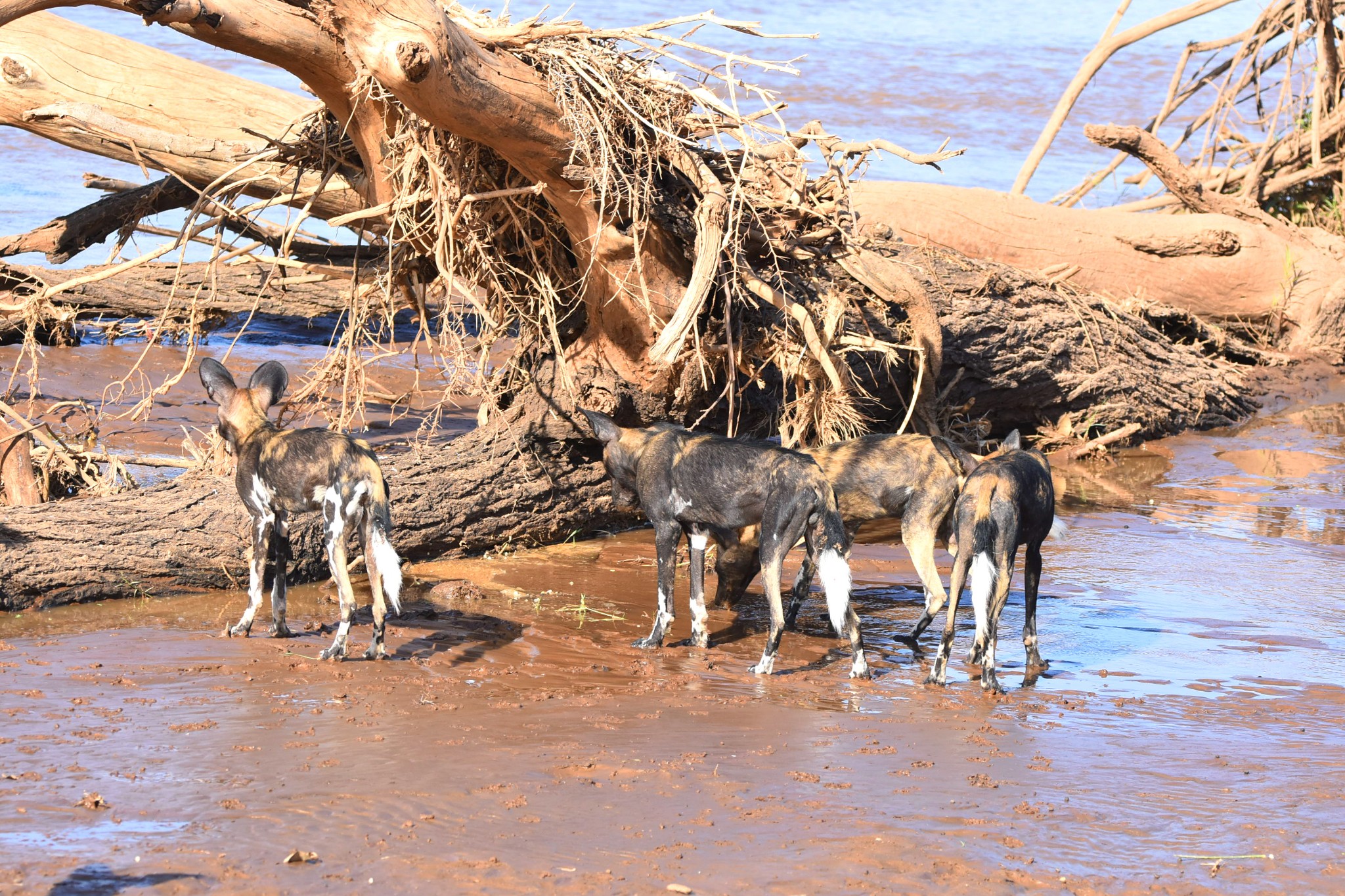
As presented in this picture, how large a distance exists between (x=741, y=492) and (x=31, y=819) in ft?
12.3

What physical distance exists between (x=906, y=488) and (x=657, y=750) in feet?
8.87

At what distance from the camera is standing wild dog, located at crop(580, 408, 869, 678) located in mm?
6684

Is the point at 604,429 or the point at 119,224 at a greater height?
the point at 119,224

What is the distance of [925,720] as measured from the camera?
19.3 feet

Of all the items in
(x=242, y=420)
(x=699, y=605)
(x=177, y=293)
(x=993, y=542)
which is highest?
(x=177, y=293)

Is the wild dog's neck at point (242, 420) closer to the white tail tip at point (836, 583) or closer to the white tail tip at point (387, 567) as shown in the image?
the white tail tip at point (387, 567)

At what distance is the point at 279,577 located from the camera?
700cm

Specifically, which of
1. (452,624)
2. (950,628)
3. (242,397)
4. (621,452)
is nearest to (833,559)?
(950,628)

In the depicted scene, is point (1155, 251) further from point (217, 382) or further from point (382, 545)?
point (217, 382)

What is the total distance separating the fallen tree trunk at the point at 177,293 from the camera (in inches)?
500

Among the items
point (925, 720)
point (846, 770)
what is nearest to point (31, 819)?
point (846, 770)

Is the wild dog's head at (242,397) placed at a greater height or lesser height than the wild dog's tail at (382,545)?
greater

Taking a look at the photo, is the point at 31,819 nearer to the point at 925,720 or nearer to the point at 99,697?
the point at 99,697

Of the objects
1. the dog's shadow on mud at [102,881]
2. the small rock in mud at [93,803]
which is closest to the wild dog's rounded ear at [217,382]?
the small rock in mud at [93,803]
